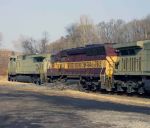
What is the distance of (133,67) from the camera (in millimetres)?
29422

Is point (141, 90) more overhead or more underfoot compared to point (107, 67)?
more underfoot

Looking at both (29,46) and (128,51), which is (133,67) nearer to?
(128,51)

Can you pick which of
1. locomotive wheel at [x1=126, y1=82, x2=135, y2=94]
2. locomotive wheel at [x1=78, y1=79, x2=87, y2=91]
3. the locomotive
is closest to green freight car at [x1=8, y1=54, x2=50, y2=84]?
the locomotive

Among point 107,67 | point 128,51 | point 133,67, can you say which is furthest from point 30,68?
point 133,67

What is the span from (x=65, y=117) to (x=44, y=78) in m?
30.3

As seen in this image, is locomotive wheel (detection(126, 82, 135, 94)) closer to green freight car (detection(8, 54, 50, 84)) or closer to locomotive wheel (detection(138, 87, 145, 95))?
locomotive wheel (detection(138, 87, 145, 95))

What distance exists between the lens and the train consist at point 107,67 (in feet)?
94.2

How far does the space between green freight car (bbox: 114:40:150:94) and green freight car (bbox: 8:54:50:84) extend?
45.5 ft

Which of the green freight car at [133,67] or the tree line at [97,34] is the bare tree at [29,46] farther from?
the green freight car at [133,67]

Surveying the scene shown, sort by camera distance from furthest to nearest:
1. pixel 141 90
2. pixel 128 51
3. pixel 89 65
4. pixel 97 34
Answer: pixel 97 34 < pixel 89 65 < pixel 128 51 < pixel 141 90

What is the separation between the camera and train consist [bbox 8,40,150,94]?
1131 inches

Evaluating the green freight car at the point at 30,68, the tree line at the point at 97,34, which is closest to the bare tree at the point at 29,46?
the tree line at the point at 97,34

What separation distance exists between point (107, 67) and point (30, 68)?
61.5ft

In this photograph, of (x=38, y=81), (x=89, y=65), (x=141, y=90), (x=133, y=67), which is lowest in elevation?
(x=141, y=90)
